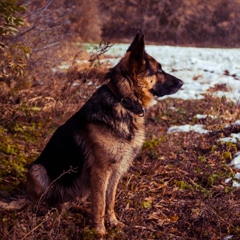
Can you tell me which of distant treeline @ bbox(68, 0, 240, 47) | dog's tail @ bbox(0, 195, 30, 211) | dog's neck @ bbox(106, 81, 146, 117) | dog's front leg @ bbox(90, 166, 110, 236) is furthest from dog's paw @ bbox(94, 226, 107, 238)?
distant treeline @ bbox(68, 0, 240, 47)

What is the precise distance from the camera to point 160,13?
3133 centimetres

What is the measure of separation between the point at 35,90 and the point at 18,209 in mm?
4086

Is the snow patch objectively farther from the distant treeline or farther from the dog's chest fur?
the distant treeline

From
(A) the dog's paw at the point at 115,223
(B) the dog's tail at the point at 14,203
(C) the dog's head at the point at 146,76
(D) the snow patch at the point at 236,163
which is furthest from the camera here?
(D) the snow patch at the point at 236,163

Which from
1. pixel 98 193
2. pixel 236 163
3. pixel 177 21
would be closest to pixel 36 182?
pixel 98 193

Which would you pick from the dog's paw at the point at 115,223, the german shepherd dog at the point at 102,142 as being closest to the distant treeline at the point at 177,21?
the german shepherd dog at the point at 102,142

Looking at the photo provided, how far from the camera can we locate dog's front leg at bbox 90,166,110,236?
3535 mm

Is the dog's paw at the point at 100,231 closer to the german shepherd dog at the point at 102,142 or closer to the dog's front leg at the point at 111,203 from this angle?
the german shepherd dog at the point at 102,142

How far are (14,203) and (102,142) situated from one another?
48.1 inches

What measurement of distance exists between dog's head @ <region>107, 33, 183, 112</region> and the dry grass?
1.28 m

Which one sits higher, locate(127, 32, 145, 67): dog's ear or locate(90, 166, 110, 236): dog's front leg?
locate(127, 32, 145, 67): dog's ear

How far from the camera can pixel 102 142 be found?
3562 mm

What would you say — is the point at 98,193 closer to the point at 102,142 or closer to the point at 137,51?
the point at 102,142

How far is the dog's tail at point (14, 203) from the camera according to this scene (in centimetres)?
375
